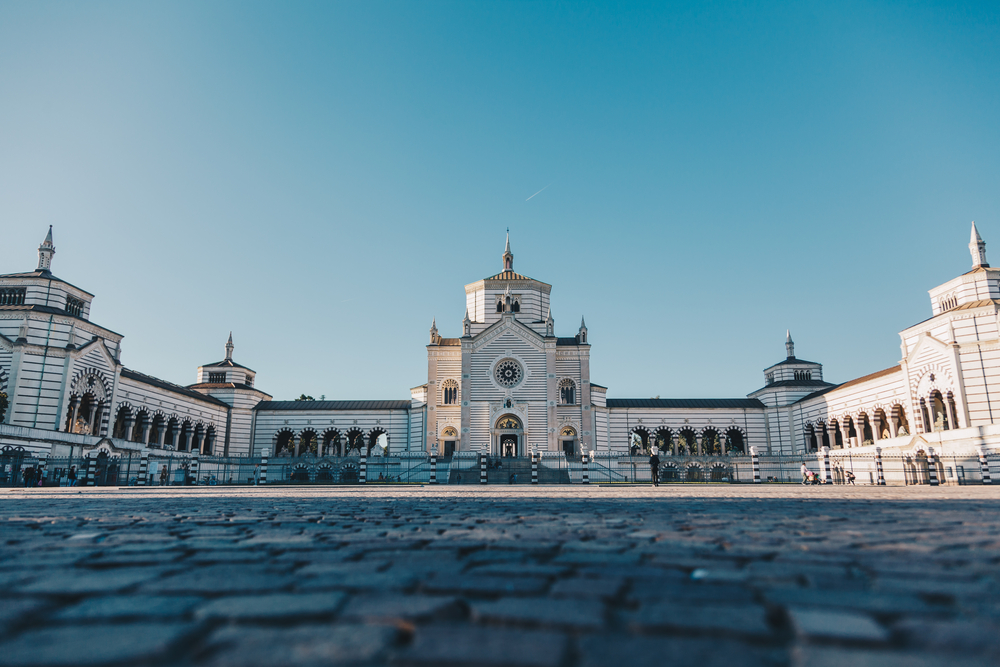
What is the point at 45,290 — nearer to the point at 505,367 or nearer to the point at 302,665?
the point at 505,367

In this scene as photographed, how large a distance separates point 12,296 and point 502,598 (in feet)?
142

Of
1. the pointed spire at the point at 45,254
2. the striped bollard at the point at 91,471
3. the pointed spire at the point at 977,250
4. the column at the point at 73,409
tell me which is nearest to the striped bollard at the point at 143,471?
the striped bollard at the point at 91,471

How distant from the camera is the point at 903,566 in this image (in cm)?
364

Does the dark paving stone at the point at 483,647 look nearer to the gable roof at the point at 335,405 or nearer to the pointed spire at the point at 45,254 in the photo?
the pointed spire at the point at 45,254

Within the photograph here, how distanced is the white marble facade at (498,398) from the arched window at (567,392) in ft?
0.33

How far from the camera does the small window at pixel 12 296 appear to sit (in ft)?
118

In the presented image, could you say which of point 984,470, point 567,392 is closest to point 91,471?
point 567,392

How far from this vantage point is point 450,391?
45.5 m

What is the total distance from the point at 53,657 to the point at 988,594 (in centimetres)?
349

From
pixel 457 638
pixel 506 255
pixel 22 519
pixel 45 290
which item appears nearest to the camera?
pixel 457 638

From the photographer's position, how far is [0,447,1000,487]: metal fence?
92.0 feet

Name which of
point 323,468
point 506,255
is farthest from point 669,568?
point 506,255

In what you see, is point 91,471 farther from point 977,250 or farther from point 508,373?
point 977,250

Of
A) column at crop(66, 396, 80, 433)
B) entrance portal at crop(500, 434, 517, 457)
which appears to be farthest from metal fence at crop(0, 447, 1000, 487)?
entrance portal at crop(500, 434, 517, 457)
